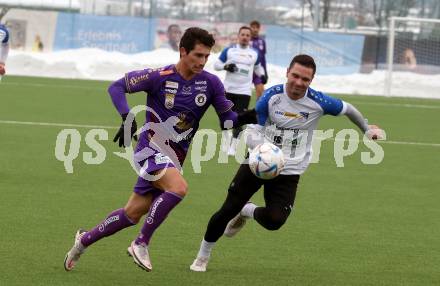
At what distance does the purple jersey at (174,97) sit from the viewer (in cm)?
846

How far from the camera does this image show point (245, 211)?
912 centimetres

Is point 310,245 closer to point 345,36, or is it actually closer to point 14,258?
point 14,258

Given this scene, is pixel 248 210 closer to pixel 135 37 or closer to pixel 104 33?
pixel 135 37

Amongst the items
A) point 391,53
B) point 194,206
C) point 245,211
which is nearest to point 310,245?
point 245,211

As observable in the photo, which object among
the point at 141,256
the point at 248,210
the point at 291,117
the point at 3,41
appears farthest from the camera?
the point at 3,41

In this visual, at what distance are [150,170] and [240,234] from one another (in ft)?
8.02

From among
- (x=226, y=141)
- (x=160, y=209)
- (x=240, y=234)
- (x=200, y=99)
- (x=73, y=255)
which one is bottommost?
(x=226, y=141)

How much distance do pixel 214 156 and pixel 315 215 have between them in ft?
17.9

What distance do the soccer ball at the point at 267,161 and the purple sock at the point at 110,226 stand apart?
109 centimetres

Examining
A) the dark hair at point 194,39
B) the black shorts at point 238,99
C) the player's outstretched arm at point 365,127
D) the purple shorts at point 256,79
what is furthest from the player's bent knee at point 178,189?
the purple shorts at point 256,79

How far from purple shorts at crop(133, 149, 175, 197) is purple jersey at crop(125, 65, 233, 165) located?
145 mm

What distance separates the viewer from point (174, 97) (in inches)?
333

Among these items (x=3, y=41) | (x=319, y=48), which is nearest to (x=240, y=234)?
(x=3, y=41)

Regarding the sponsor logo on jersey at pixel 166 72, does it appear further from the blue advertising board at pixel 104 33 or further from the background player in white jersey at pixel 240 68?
the blue advertising board at pixel 104 33
